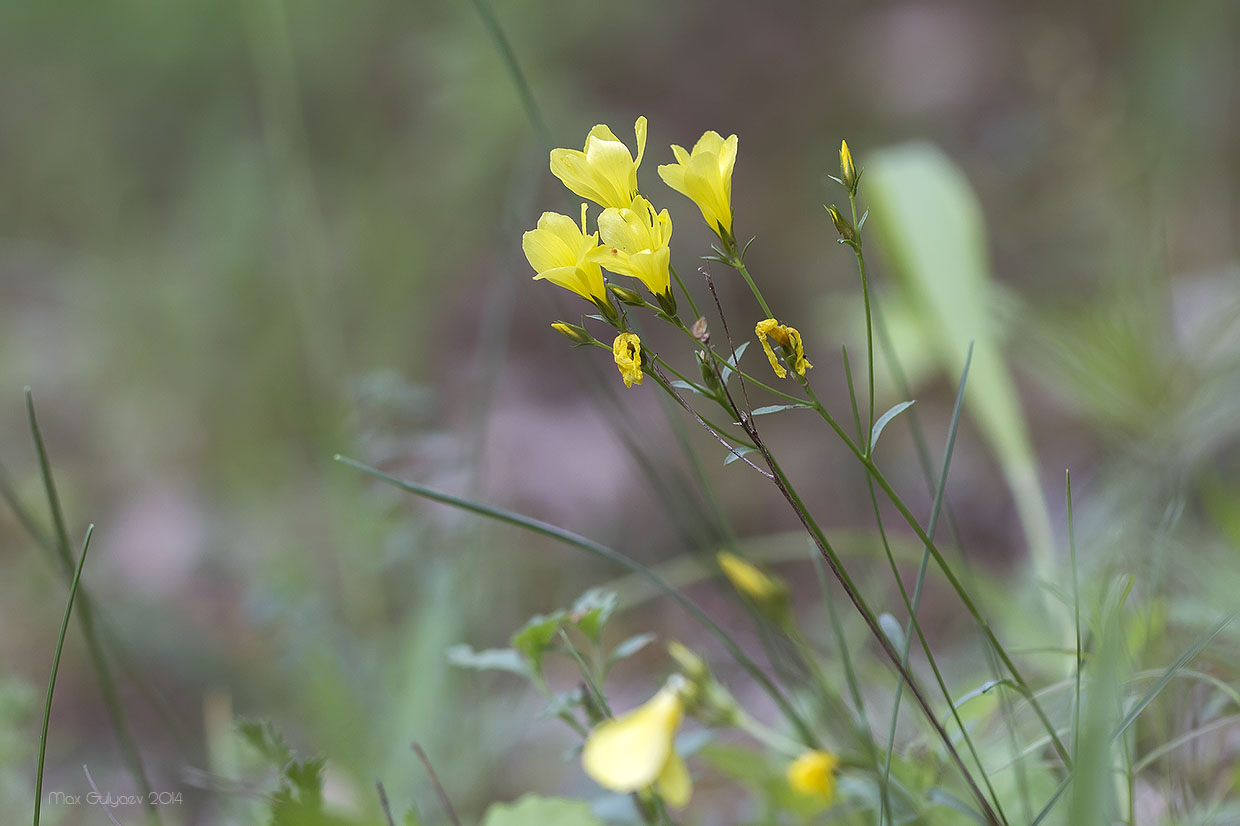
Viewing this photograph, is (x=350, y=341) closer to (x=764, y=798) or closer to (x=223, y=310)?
(x=223, y=310)

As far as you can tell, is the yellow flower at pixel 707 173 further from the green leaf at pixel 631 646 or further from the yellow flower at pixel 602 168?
the green leaf at pixel 631 646

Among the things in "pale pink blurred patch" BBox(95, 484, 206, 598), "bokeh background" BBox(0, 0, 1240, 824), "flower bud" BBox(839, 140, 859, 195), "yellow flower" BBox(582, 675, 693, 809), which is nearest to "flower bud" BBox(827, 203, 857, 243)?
"flower bud" BBox(839, 140, 859, 195)

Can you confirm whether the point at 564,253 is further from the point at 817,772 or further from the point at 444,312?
the point at 444,312

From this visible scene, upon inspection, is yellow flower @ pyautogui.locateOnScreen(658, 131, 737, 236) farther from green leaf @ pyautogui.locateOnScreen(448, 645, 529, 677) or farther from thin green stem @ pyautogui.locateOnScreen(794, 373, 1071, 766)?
green leaf @ pyautogui.locateOnScreen(448, 645, 529, 677)

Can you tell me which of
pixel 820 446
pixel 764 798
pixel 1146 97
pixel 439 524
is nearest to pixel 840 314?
pixel 820 446

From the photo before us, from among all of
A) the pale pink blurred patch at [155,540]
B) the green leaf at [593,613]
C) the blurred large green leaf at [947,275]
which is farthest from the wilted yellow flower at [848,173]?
the pale pink blurred patch at [155,540]

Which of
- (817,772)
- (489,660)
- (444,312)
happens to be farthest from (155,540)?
(817,772)
